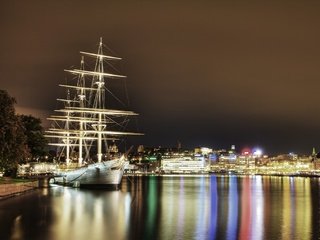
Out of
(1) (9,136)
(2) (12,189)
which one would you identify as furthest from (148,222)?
(2) (12,189)

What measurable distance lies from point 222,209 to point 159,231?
20.4m

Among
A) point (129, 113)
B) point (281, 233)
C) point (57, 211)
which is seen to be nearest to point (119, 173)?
point (129, 113)

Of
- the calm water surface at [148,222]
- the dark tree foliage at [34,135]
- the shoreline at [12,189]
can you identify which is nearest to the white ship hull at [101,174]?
the shoreline at [12,189]

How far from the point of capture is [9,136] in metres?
57.2

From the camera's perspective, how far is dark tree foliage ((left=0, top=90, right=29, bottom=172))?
186 feet

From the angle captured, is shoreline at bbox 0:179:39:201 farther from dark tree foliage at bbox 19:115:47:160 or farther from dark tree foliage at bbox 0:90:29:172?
dark tree foliage at bbox 19:115:47:160

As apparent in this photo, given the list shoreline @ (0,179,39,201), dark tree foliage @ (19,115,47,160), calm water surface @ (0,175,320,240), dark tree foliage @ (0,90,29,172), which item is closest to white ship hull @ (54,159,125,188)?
shoreline @ (0,179,39,201)

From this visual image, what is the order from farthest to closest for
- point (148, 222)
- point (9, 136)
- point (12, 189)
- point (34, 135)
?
point (34, 135), point (12, 189), point (9, 136), point (148, 222)

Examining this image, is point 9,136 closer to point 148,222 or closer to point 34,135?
point 148,222

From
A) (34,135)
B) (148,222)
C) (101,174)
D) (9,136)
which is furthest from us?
(34,135)

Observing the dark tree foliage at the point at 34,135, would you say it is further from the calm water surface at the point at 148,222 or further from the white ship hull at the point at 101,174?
the calm water surface at the point at 148,222

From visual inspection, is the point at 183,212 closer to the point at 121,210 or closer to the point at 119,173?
the point at 121,210

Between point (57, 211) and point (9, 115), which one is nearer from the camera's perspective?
point (57, 211)

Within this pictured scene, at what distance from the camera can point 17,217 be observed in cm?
3972
